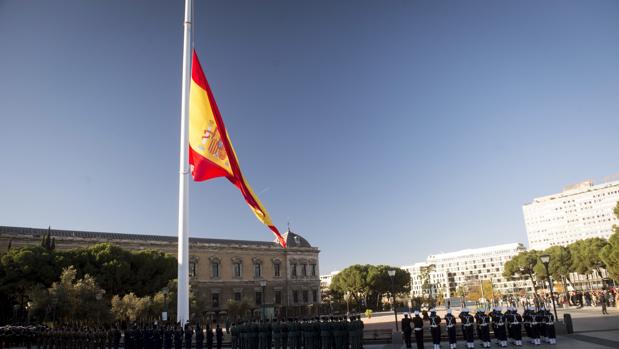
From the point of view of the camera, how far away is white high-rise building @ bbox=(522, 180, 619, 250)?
131750 millimetres

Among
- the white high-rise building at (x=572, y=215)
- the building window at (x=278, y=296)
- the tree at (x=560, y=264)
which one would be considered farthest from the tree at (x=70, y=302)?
the white high-rise building at (x=572, y=215)

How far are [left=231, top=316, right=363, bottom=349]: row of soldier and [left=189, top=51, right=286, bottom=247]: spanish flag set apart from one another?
4.37m

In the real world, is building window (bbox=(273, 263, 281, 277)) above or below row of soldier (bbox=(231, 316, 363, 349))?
above

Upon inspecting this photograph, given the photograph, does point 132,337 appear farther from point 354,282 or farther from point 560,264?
point 560,264

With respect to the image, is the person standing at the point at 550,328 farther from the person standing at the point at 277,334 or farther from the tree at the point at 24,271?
the tree at the point at 24,271

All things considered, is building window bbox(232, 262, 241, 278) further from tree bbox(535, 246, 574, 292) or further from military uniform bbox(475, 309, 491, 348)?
military uniform bbox(475, 309, 491, 348)

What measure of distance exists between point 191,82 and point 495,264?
175631 mm

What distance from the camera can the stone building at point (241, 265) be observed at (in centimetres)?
5453

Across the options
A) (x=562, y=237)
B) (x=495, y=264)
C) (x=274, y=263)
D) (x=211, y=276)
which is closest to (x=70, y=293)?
(x=211, y=276)

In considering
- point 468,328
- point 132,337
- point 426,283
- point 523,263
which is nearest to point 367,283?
point 523,263

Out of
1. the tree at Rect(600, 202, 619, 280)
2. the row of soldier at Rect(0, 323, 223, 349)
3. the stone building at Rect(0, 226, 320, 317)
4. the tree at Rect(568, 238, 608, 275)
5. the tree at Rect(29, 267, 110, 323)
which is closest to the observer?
the row of soldier at Rect(0, 323, 223, 349)

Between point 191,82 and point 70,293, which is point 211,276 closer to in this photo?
point 70,293

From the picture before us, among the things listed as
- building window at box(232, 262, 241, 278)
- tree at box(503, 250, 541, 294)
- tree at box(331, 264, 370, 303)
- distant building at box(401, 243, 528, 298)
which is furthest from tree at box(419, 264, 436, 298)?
building window at box(232, 262, 241, 278)

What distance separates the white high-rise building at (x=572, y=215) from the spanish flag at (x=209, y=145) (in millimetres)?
129739
